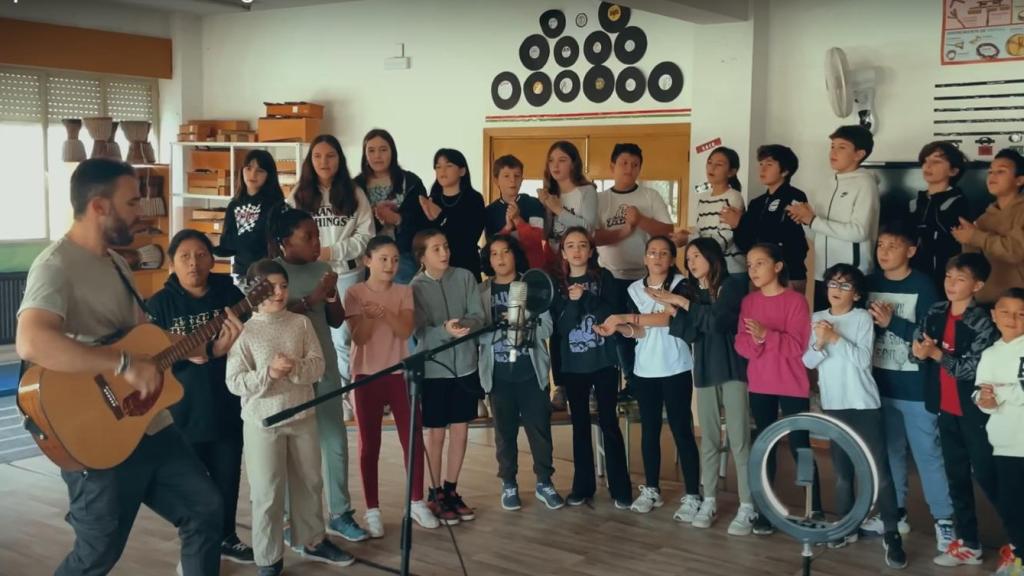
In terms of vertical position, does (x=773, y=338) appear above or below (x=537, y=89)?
below

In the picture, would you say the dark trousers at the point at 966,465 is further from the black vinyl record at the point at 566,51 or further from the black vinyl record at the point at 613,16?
the black vinyl record at the point at 566,51

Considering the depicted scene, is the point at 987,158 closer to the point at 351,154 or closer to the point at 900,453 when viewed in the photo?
the point at 900,453

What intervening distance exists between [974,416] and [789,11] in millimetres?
3530

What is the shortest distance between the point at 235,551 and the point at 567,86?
465cm

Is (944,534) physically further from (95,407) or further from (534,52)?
(534,52)

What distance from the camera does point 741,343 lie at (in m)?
4.33

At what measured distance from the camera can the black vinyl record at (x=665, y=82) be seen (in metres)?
7.11

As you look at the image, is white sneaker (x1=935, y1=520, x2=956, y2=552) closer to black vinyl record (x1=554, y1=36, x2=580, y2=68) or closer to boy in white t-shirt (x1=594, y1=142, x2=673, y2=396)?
boy in white t-shirt (x1=594, y1=142, x2=673, y2=396)

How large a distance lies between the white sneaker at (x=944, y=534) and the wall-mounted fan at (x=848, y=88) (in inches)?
116

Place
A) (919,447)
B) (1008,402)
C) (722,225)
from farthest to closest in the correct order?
(722,225), (919,447), (1008,402)

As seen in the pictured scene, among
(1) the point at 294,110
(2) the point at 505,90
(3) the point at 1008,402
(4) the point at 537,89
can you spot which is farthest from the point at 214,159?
(3) the point at 1008,402

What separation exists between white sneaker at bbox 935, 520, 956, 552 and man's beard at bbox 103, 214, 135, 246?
10.8 ft

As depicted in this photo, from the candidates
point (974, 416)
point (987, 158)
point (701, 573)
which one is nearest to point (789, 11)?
point (987, 158)

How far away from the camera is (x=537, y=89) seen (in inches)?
308
